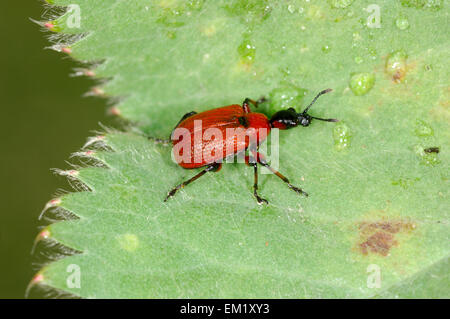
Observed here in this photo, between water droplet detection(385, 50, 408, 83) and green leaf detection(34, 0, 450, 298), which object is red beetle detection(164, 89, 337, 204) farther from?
water droplet detection(385, 50, 408, 83)

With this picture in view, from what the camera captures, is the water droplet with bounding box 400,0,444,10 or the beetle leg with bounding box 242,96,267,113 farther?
the beetle leg with bounding box 242,96,267,113

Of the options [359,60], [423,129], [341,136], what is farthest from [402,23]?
[341,136]

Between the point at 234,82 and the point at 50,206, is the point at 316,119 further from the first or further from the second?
the point at 50,206

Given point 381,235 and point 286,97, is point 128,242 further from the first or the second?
point 381,235

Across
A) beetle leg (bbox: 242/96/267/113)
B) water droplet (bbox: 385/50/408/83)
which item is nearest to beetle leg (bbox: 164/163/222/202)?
beetle leg (bbox: 242/96/267/113)

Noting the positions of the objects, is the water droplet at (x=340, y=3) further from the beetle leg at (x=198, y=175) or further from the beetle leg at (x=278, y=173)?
the beetle leg at (x=198, y=175)

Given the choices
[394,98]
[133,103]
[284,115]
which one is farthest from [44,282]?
[394,98]
